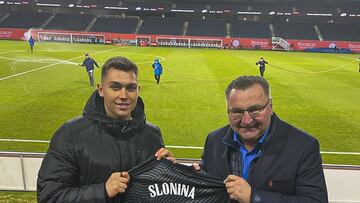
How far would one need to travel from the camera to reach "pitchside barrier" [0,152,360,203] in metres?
6.30

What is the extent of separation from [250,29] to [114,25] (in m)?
21.9

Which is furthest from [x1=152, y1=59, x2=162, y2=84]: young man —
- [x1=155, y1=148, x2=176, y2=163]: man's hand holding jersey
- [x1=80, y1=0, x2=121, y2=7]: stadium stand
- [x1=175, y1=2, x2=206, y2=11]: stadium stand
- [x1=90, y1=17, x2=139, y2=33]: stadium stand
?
[x1=80, y1=0, x2=121, y2=7]: stadium stand

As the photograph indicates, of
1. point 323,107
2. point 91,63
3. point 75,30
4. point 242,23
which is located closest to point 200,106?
point 323,107

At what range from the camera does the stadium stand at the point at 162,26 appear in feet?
188

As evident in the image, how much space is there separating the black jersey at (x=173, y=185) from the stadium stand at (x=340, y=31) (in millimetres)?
57419

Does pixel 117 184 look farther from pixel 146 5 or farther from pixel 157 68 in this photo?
pixel 146 5

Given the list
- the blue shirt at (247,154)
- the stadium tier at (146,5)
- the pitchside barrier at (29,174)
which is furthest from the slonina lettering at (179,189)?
the stadium tier at (146,5)

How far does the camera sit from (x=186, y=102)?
16.0 m

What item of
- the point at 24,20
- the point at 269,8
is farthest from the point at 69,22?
the point at 269,8

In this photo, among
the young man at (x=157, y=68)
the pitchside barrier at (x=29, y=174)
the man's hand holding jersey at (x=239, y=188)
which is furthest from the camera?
the young man at (x=157, y=68)

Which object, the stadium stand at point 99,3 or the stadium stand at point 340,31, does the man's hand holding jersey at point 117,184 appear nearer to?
the stadium stand at point 340,31

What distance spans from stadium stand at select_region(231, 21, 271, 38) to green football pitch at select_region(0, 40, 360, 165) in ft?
98.6

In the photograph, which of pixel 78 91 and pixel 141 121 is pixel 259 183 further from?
pixel 78 91

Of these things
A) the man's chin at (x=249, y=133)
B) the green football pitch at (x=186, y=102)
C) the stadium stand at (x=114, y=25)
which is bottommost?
the green football pitch at (x=186, y=102)
